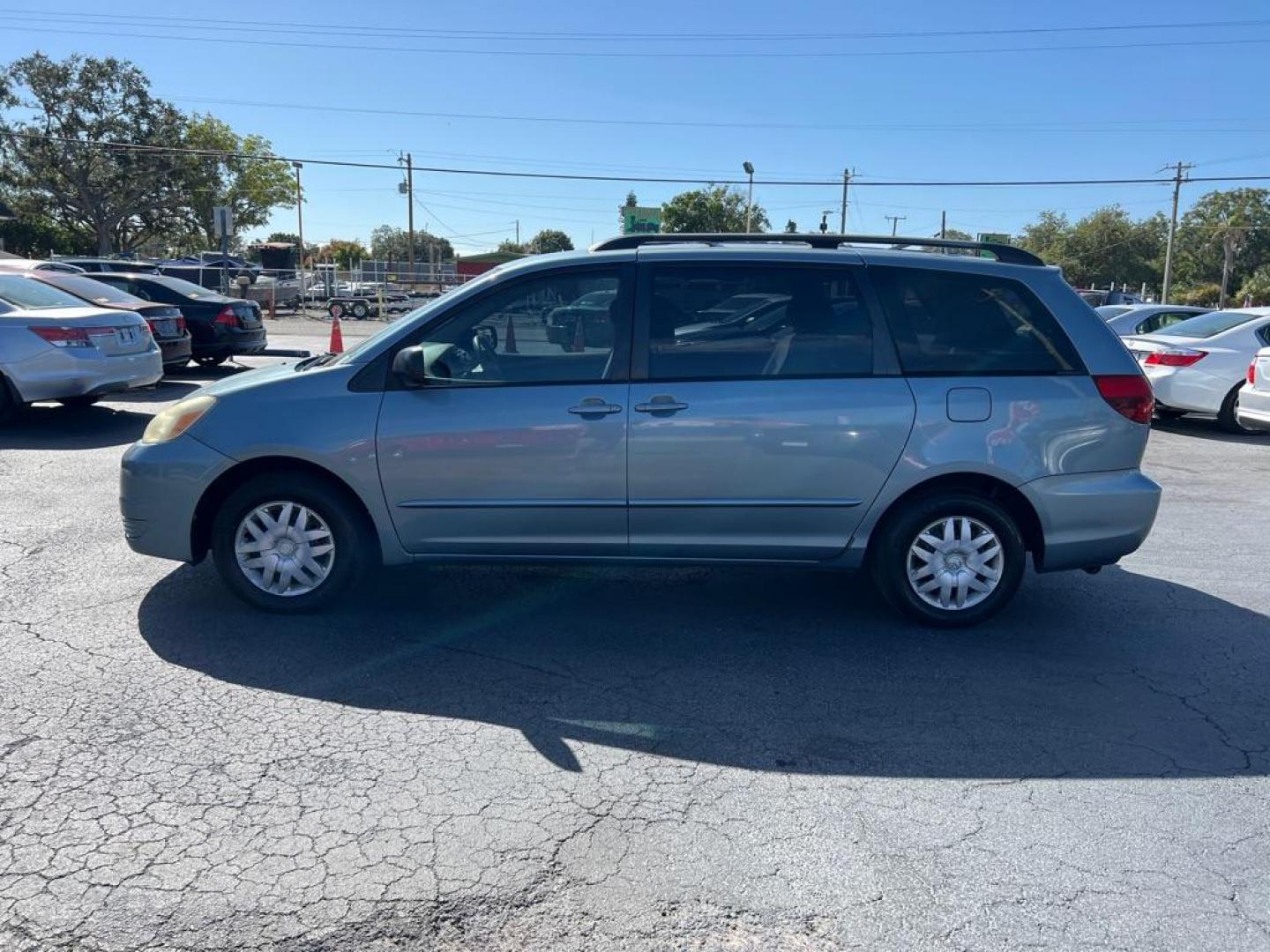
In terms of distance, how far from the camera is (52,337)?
980 centimetres

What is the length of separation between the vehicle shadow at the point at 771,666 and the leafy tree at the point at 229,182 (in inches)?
1951

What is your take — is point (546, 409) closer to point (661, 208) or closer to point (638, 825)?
point (638, 825)

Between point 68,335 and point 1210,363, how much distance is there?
40.5 feet

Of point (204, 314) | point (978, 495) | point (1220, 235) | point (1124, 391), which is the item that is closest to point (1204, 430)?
point (1124, 391)

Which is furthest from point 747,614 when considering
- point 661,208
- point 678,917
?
point 661,208

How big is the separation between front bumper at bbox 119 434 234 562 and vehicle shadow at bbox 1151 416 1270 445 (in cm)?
1033

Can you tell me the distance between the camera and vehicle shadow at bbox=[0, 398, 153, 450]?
372 inches

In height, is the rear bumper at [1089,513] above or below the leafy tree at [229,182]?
below

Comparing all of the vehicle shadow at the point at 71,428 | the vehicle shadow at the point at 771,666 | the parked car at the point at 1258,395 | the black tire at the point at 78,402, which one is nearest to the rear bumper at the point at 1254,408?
the parked car at the point at 1258,395

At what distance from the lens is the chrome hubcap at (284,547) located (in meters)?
4.94

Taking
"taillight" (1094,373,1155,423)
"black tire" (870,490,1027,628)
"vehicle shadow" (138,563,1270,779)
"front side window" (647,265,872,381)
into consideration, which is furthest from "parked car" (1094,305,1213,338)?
"front side window" (647,265,872,381)

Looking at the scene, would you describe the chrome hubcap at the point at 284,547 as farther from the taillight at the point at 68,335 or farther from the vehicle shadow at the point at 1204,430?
the vehicle shadow at the point at 1204,430

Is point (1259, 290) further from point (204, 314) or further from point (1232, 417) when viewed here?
point (204, 314)

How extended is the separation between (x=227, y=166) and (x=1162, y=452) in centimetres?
5481
